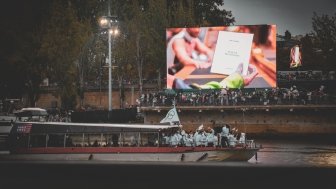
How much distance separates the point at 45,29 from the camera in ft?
261

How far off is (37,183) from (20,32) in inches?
1638

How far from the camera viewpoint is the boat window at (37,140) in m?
51.1

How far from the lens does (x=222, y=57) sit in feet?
256

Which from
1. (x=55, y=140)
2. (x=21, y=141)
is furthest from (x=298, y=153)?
(x=21, y=141)

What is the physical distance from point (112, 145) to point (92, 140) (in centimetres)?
220

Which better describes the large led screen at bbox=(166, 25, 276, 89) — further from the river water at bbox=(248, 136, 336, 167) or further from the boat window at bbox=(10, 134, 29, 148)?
the boat window at bbox=(10, 134, 29, 148)

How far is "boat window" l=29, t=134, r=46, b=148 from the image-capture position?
51.1 m

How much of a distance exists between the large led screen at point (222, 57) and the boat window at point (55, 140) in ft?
Answer: 99.1

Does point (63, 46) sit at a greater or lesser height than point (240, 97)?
greater

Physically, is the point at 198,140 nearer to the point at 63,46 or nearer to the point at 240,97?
the point at 240,97

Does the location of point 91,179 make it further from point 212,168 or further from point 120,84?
point 120,84

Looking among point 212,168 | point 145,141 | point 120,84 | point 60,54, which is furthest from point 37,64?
point 212,168

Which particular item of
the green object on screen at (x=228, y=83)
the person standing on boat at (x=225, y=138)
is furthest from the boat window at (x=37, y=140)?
the green object on screen at (x=228, y=83)

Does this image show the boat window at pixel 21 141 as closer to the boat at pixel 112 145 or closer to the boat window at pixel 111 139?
the boat at pixel 112 145
